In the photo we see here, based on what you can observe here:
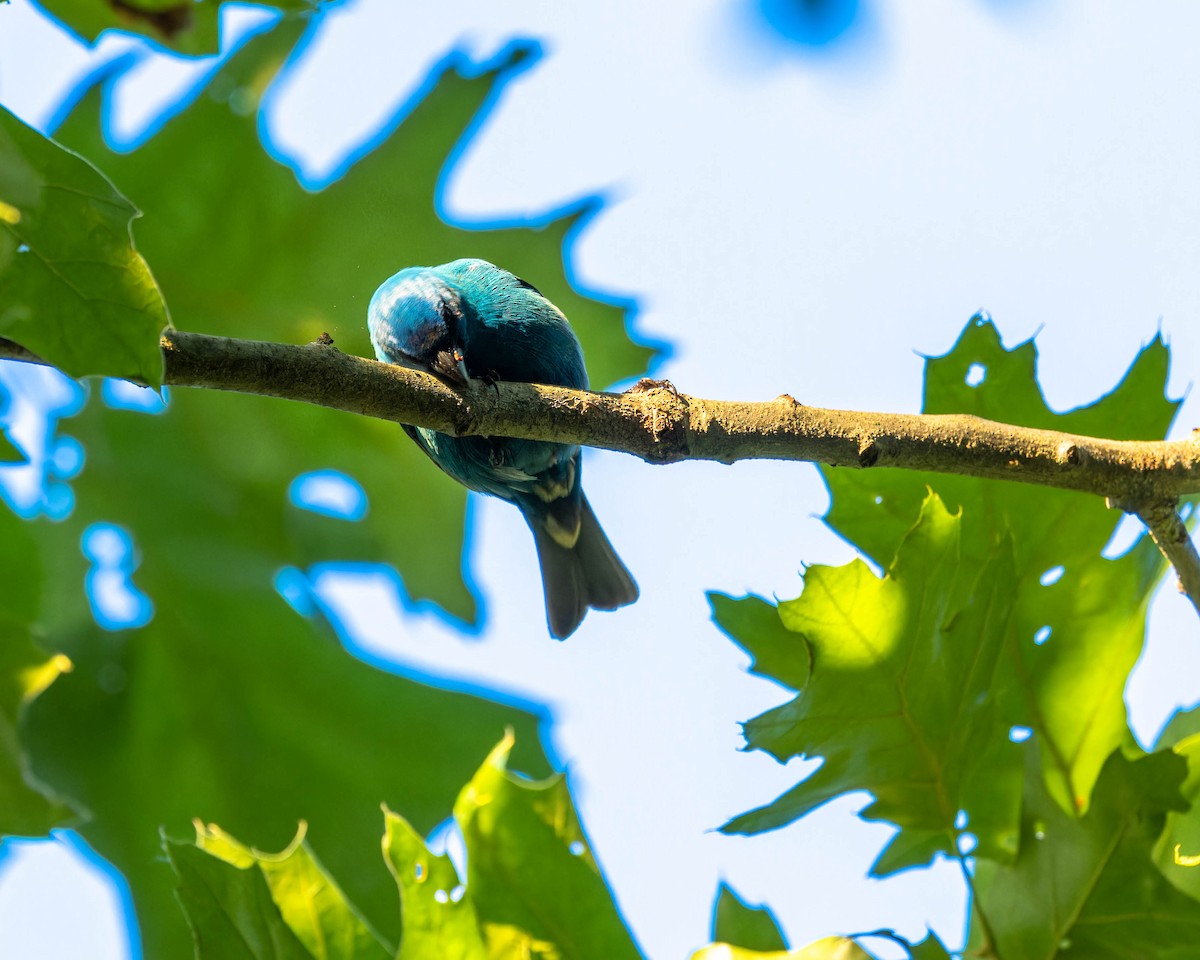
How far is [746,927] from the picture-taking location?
2705 millimetres

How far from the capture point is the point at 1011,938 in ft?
8.67

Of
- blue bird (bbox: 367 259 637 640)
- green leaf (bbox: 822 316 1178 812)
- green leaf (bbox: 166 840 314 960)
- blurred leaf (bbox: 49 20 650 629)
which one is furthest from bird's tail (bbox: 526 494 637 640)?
green leaf (bbox: 166 840 314 960)

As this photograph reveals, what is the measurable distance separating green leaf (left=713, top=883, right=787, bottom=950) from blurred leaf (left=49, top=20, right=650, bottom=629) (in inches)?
73.3

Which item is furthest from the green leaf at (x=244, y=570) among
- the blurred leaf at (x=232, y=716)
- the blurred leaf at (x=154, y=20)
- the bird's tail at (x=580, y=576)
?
the blurred leaf at (x=154, y=20)

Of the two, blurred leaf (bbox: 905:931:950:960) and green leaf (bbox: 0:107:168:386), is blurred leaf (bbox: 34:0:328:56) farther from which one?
blurred leaf (bbox: 905:931:950:960)

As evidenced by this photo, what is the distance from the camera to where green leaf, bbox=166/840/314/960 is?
257 cm

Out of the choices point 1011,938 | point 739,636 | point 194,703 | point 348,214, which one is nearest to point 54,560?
point 194,703

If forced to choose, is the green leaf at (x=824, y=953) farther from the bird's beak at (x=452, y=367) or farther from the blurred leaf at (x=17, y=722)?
the blurred leaf at (x=17, y=722)

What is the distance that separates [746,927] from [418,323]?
159 cm

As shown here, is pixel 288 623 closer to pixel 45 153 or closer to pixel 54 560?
pixel 54 560

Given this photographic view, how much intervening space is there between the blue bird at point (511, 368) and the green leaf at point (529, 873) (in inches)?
36.3

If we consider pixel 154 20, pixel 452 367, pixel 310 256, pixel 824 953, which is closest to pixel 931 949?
pixel 824 953

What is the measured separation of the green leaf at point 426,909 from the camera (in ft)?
8.87

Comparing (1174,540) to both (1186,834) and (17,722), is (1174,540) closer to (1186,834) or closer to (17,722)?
(1186,834)
